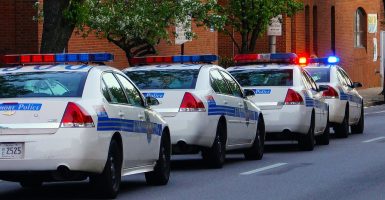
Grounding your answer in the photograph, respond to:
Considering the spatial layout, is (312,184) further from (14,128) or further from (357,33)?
(357,33)

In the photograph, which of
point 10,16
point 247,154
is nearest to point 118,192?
point 247,154

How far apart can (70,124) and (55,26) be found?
33.1ft

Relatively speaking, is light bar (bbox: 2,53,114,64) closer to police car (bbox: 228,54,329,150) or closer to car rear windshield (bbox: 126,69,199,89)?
car rear windshield (bbox: 126,69,199,89)

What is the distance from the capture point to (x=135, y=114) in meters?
13.9

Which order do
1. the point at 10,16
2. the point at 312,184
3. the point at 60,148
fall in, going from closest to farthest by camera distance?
the point at 60,148 < the point at 312,184 < the point at 10,16

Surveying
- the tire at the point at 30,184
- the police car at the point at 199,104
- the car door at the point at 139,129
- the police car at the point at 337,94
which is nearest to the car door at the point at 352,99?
the police car at the point at 337,94

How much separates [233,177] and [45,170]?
14.3 ft

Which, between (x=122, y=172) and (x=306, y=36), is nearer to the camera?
(x=122, y=172)

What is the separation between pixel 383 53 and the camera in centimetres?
5141

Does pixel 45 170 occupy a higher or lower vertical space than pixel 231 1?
lower

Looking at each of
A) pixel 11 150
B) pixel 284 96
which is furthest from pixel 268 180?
pixel 284 96

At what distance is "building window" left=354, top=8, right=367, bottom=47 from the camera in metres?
60.5

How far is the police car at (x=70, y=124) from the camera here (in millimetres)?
12109

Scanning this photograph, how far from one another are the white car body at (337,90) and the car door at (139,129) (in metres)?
10.6
